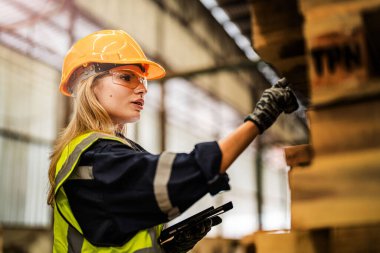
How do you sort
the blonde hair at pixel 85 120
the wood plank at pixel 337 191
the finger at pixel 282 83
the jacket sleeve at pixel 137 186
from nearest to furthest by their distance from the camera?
the wood plank at pixel 337 191 < the jacket sleeve at pixel 137 186 < the finger at pixel 282 83 < the blonde hair at pixel 85 120

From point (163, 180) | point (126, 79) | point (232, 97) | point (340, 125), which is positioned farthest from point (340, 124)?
point (232, 97)

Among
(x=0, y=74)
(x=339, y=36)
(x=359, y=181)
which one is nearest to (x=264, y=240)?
(x=359, y=181)

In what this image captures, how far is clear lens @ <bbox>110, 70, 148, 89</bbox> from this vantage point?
7.87ft

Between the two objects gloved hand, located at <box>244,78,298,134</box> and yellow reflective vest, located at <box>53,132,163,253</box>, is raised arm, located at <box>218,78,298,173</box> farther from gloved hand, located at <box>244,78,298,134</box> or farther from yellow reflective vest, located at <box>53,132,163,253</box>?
yellow reflective vest, located at <box>53,132,163,253</box>

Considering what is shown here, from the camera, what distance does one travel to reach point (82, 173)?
2.08m

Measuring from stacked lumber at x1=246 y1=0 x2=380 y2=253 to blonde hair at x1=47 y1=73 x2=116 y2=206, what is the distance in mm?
1147

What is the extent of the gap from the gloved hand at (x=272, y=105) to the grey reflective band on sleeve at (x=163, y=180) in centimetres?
34

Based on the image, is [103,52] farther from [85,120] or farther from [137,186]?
[137,186]

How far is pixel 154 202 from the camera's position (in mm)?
1853

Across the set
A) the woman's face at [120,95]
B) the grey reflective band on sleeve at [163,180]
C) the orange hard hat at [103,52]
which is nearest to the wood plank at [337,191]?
the grey reflective band on sleeve at [163,180]

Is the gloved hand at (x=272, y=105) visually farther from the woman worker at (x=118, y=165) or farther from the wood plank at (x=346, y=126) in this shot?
the wood plank at (x=346, y=126)

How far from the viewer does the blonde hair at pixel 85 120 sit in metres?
2.32

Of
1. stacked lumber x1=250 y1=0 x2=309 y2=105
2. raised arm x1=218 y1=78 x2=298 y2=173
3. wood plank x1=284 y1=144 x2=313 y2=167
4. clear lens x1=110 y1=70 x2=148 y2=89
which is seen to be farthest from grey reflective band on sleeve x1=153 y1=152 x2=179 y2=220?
clear lens x1=110 y1=70 x2=148 y2=89

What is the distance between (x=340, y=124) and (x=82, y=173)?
3.78ft
